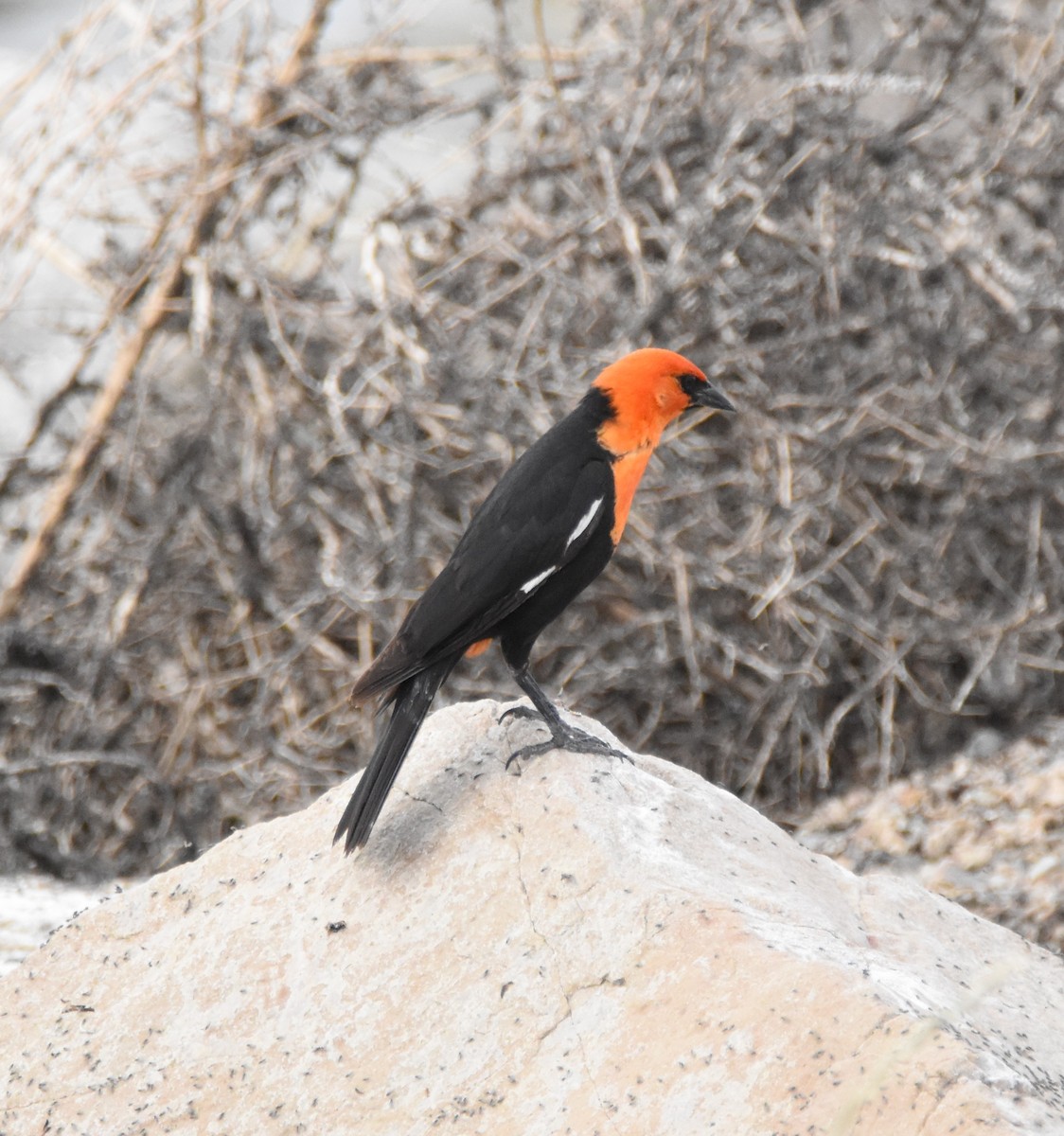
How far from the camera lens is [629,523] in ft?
16.3

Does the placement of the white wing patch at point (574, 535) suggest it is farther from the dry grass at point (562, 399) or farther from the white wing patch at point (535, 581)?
the dry grass at point (562, 399)

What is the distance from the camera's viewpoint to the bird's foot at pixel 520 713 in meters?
3.30

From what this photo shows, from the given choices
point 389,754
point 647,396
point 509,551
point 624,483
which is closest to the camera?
point 389,754

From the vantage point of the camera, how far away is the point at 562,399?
523cm

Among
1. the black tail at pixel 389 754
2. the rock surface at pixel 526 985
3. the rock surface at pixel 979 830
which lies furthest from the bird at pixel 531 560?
the rock surface at pixel 979 830

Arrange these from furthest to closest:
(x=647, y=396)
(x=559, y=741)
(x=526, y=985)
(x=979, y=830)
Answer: (x=979, y=830)
(x=647, y=396)
(x=559, y=741)
(x=526, y=985)

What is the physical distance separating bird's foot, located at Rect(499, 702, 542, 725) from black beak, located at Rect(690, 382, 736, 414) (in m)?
0.95

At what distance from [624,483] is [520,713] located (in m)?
0.62

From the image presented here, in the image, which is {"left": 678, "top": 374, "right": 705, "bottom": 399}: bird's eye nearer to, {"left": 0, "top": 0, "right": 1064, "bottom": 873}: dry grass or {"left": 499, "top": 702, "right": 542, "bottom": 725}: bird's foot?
{"left": 499, "top": 702, "right": 542, "bottom": 725}: bird's foot

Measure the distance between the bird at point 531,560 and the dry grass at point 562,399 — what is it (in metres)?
1.26

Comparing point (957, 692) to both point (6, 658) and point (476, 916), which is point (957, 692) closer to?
point (476, 916)

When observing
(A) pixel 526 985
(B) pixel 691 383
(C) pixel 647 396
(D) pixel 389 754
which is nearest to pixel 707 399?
(B) pixel 691 383

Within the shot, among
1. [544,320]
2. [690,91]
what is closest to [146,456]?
[544,320]

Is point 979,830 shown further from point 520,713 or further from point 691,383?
point 520,713
